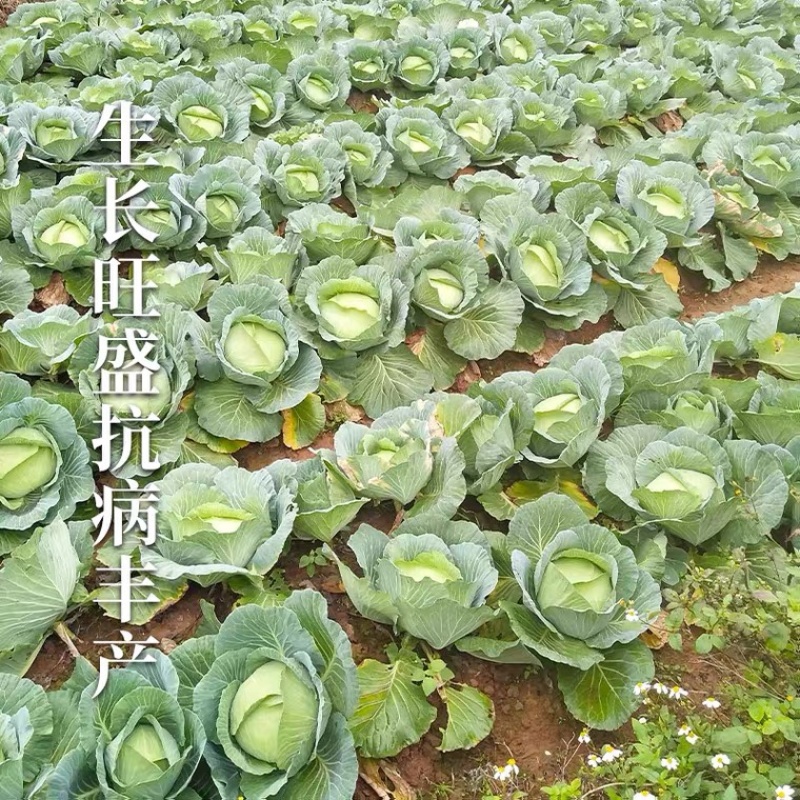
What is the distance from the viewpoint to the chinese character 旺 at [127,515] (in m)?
2.77

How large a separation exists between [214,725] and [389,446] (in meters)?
1.27

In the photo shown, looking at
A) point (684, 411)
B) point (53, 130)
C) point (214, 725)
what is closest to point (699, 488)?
point (684, 411)

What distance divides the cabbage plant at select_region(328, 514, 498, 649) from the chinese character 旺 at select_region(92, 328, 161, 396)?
125 centimetres

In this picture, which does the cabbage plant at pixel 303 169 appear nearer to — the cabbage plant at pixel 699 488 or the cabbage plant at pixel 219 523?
the cabbage plant at pixel 219 523

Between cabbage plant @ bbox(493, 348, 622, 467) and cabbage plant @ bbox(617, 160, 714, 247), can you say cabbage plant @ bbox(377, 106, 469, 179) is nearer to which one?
cabbage plant @ bbox(617, 160, 714, 247)

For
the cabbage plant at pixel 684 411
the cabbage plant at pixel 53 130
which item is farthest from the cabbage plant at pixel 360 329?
the cabbage plant at pixel 53 130

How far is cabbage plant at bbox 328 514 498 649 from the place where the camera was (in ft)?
8.35

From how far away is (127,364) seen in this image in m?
3.34

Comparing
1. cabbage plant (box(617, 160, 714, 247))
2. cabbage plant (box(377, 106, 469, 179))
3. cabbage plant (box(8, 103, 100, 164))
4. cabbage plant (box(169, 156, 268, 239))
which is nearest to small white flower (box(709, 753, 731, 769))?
cabbage plant (box(617, 160, 714, 247))

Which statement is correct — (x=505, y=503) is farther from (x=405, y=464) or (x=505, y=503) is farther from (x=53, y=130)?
(x=53, y=130)

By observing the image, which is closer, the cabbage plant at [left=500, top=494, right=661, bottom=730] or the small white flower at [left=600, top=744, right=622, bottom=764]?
the small white flower at [left=600, top=744, right=622, bottom=764]

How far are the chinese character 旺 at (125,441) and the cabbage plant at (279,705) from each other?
108 centimetres

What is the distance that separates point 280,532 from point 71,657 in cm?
92

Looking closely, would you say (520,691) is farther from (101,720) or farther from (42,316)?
(42,316)
